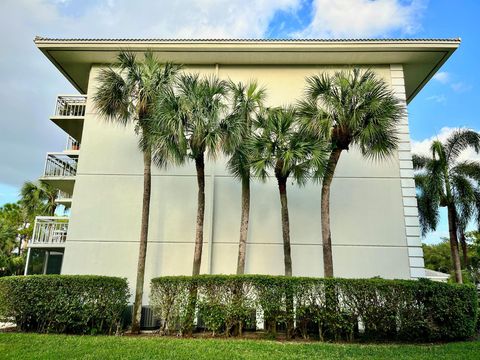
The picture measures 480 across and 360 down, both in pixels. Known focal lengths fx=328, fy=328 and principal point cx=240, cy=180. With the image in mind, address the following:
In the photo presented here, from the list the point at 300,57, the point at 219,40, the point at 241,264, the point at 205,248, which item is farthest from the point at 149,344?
the point at 300,57

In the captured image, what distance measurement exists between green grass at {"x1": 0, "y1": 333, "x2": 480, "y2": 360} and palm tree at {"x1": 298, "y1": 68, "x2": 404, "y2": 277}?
2.74 m

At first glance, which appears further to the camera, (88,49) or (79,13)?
(79,13)

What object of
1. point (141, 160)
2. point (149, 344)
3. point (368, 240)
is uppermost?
point (141, 160)

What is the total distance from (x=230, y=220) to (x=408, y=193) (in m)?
6.36

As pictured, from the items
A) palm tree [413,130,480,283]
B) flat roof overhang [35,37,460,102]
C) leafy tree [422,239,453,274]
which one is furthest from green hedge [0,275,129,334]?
leafy tree [422,239,453,274]

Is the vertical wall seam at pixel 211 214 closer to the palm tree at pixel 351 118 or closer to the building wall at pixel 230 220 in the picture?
the building wall at pixel 230 220

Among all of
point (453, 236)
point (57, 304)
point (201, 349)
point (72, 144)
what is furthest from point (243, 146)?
point (453, 236)

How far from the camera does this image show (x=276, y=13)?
1238 centimetres

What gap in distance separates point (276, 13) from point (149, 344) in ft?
38.2

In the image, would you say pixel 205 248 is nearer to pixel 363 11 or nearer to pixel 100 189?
pixel 100 189

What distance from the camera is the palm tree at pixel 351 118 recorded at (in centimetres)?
939

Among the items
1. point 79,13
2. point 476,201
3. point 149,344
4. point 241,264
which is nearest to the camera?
point 149,344

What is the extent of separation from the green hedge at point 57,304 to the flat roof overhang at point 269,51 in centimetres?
835

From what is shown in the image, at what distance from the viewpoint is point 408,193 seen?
38.1 feet
